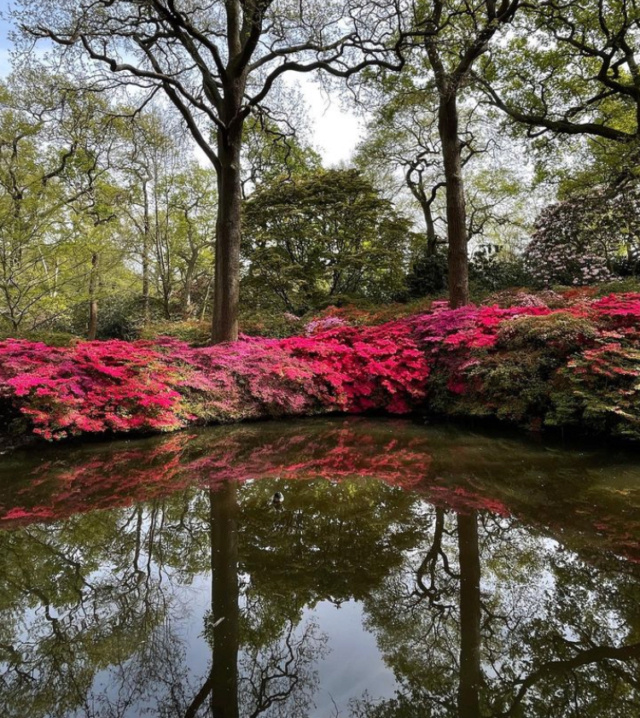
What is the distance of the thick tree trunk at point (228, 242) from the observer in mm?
7918

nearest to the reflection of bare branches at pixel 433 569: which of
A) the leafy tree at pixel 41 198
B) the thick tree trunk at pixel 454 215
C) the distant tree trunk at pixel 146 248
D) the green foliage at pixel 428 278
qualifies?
the thick tree trunk at pixel 454 215

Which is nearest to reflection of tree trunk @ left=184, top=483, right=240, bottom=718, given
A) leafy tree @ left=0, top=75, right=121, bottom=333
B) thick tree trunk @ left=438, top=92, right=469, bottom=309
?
thick tree trunk @ left=438, top=92, right=469, bottom=309

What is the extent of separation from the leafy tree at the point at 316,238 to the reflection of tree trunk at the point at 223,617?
9.62m

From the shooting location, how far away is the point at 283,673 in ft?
5.28

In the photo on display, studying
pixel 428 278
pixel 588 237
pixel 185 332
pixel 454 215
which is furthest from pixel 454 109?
pixel 185 332

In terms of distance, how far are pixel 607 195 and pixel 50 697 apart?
1262 centimetres

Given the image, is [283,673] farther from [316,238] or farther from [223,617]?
[316,238]

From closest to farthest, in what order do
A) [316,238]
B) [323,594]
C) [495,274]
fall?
[323,594], [316,238], [495,274]

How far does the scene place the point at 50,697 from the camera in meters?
1.45

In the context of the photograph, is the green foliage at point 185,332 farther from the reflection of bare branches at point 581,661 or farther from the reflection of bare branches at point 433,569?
the reflection of bare branches at point 581,661

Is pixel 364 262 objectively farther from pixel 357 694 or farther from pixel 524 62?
pixel 357 694

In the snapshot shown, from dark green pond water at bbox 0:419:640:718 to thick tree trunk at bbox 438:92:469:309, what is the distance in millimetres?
5029

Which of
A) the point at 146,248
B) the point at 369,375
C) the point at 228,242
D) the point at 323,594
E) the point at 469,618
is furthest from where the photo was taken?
the point at 146,248

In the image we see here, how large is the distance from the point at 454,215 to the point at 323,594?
7.78 meters
